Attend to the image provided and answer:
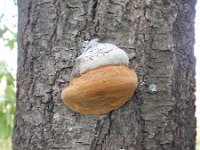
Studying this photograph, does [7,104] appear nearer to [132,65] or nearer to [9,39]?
[9,39]

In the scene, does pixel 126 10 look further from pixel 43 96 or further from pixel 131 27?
pixel 43 96

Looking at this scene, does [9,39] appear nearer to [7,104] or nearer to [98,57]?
[7,104]

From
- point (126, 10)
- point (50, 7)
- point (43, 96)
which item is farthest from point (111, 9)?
point (43, 96)

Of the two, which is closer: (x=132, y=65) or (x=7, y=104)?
(x=132, y=65)

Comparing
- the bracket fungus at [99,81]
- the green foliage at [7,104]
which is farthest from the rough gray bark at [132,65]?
the green foliage at [7,104]

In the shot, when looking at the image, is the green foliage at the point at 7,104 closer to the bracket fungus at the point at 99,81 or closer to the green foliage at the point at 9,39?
the green foliage at the point at 9,39

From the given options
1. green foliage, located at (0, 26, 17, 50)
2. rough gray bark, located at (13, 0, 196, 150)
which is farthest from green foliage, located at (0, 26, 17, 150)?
rough gray bark, located at (13, 0, 196, 150)

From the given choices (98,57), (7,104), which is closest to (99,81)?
(98,57)
